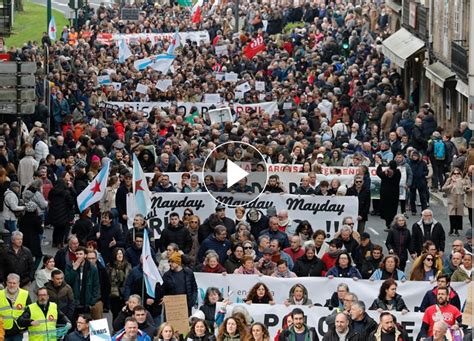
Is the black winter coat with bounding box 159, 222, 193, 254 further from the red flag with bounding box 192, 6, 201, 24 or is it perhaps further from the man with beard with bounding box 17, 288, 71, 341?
the red flag with bounding box 192, 6, 201, 24

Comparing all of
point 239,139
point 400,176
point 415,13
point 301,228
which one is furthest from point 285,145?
point 415,13

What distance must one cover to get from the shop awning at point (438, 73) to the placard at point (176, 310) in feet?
85.3

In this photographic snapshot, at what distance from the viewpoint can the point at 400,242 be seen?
1035 inches

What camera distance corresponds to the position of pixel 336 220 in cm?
2891

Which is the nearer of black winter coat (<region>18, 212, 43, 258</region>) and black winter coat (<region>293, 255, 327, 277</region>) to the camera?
black winter coat (<region>293, 255, 327, 277</region>)

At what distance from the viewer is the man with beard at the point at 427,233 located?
86.0ft

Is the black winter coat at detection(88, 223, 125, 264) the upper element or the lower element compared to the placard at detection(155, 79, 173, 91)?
upper

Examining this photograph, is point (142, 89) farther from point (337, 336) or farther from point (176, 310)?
point (337, 336)

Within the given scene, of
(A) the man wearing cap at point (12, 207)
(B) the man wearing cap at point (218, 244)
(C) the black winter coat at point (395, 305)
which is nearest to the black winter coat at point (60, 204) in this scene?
(A) the man wearing cap at point (12, 207)

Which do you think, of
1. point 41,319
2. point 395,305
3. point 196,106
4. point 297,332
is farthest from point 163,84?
point 297,332

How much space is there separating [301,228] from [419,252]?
1576mm

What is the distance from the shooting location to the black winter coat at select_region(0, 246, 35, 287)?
24.5 metres

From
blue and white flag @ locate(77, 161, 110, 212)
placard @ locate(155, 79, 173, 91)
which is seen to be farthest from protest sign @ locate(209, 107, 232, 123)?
blue and white flag @ locate(77, 161, 110, 212)
